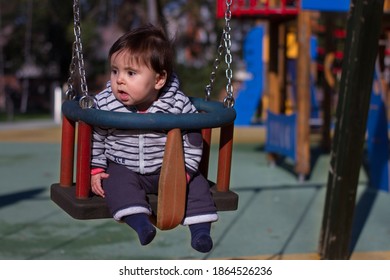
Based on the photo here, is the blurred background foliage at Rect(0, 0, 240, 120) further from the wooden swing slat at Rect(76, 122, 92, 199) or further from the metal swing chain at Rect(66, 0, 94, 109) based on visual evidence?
the wooden swing slat at Rect(76, 122, 92, 199)

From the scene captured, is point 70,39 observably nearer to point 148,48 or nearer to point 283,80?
point 283,80

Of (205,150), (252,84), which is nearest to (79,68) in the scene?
(205,150)

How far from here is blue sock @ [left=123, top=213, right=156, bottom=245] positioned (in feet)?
8.83

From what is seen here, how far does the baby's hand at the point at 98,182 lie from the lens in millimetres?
2910

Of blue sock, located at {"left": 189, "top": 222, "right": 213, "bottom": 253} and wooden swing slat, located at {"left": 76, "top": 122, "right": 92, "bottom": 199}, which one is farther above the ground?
wooden swing slat, located at {"left": 76, "top": 122, "right": 92, "bottom": 199}

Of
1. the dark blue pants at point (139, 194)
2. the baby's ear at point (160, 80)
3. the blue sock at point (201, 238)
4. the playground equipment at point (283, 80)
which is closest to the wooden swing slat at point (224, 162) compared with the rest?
the dark blue pants at point (139, 194)

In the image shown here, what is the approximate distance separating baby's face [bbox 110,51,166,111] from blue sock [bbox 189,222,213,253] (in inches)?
22.7

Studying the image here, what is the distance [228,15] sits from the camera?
3037 mm

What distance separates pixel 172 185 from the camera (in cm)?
279

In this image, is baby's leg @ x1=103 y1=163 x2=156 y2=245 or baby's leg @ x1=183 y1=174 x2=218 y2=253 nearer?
baby's leg @ x1=103 y1=163 x2=156 y2=245

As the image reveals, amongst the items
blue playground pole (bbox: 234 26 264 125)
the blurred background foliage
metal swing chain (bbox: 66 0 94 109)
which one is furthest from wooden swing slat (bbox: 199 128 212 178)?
the blurred background foliage

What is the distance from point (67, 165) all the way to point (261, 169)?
686 cm

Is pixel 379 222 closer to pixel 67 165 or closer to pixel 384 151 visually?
pixel 384 151

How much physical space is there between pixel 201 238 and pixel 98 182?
0.49 metres
